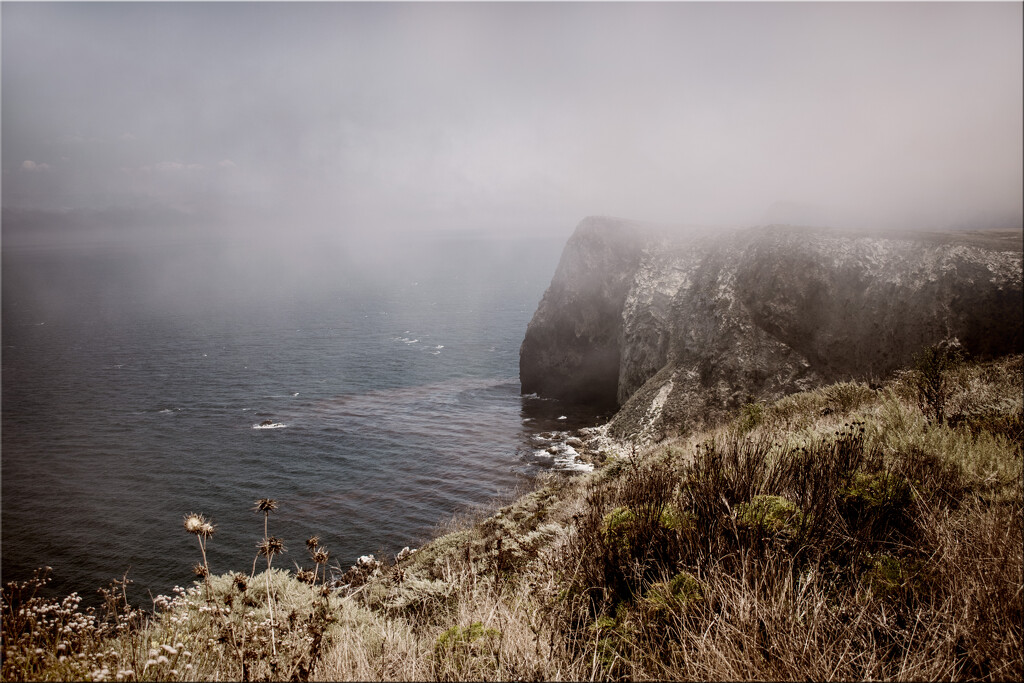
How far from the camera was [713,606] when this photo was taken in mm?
3998

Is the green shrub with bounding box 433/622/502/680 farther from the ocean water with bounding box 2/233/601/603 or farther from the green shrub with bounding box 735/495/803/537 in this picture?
the ocean water with bounding box 2/233/601/603

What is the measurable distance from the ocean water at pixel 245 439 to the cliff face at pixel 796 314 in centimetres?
896

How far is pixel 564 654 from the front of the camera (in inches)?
150

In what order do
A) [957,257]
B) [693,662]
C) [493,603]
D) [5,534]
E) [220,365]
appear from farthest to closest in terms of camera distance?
[220,365], [957,257], [5,534], [493,603], [693,662]

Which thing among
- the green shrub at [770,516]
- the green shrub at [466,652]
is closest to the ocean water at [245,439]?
the green shrub at [466,652]

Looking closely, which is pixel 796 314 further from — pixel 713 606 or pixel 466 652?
pixel 466 652

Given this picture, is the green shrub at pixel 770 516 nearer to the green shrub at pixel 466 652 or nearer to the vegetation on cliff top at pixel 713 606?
the vegetation on cliff top at pixel 713 606

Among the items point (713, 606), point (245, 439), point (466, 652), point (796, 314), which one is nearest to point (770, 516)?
point (713, 606)

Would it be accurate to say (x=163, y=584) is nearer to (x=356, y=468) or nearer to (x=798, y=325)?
(x=356, y=468)

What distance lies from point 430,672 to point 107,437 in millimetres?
47823

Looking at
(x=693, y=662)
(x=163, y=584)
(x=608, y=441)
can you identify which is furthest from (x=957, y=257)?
(x=163, y=584)

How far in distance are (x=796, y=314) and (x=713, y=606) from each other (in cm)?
3333

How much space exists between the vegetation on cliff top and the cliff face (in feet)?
85.0

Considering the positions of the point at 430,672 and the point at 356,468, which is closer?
the point at 430,672
